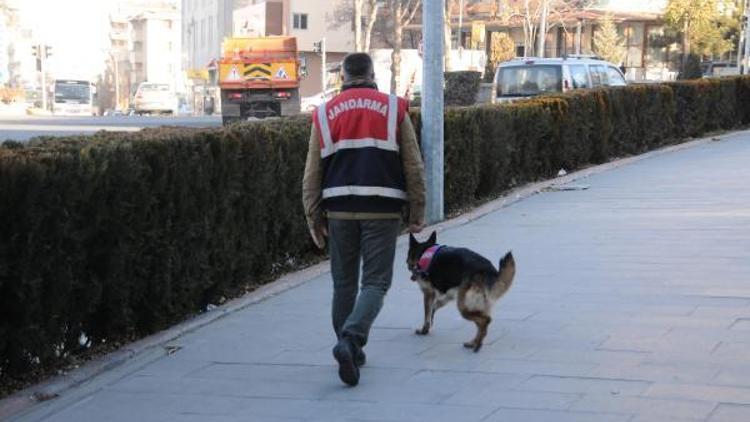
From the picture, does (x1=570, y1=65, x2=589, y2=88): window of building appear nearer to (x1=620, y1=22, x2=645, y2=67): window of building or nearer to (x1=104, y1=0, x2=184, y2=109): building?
(x1=620, y1=22, x2=645, y2=67): window of building

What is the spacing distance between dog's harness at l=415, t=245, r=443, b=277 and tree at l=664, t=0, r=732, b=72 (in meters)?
51.5

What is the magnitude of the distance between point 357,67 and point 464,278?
150cm

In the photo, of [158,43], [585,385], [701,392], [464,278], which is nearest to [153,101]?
[464,278]

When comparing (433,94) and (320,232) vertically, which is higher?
(433,94)

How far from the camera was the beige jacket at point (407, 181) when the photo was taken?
5688 mm

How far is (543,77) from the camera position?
20.4 meters

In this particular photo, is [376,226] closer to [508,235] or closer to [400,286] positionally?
[400,286]

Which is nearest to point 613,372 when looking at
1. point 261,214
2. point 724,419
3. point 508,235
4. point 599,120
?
point 724,419

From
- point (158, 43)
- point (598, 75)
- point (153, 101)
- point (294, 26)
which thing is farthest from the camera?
point (158, 43)

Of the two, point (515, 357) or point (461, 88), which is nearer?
point (515, 357)

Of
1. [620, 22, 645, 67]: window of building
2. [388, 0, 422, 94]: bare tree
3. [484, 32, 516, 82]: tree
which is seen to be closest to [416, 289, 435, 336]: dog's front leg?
[388, 0, 422, 94]: bare tree

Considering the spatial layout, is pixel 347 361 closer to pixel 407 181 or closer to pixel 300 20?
pixel 407 181

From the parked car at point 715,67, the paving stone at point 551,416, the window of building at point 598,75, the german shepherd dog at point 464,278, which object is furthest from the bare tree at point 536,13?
the paving stone at point 551,416

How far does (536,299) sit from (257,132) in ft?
8.57
